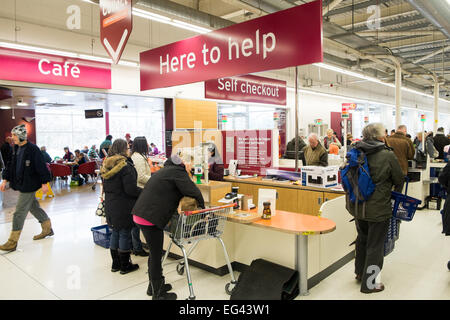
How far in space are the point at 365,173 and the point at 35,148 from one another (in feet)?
14.5

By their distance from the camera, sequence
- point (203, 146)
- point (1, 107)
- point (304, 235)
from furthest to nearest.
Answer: point (1, 107)
point (203, 146)
point (304, 235)

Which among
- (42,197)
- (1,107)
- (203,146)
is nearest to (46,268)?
(203,146)

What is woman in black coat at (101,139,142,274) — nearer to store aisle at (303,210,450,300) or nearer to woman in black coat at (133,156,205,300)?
woman in black coat at (133,156,205,300)

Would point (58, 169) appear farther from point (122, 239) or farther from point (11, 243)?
point (122, 239)

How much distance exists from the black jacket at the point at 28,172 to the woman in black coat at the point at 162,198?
2548 mm

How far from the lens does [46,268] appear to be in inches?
159

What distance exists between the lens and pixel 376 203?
10.3ft

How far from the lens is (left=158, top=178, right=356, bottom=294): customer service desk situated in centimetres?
321

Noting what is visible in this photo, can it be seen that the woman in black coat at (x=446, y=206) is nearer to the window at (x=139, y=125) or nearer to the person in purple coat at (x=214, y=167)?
the person in purple coat at (x=214, y=167)

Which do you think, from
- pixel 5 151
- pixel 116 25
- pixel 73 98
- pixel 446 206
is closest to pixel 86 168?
pixel 73 98

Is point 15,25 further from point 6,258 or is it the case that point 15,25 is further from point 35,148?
point 6,258

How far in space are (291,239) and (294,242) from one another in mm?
44

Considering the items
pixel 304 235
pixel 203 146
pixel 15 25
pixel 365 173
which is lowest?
pixel 304 235
